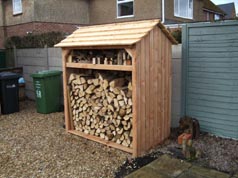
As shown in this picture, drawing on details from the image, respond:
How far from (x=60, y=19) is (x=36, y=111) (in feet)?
32.2

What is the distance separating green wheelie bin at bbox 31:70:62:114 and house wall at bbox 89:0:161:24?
28.0ft

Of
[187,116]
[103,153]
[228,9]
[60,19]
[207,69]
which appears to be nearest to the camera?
[103,153]

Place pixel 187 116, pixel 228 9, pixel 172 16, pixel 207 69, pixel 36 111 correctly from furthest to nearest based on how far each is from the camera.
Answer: pixel 228 9 → pixel 172 16 → pixel 36 111 → pixel 187 116 → pixel 207 69

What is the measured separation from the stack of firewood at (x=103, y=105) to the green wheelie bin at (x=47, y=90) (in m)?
1.70

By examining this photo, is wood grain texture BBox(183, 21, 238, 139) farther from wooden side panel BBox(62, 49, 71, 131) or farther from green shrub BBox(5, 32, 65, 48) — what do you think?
green shrub BBox(5, 32, 65, 48)

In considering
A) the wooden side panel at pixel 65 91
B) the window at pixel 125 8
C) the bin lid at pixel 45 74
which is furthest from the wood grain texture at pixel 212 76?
the window at pixel 125 8

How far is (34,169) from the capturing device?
375 centimetres

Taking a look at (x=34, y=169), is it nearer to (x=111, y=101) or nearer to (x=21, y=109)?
(x=111, y=101)

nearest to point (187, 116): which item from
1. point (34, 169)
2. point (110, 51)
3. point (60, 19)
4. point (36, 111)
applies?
point (110, 51)

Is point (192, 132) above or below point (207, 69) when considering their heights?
below

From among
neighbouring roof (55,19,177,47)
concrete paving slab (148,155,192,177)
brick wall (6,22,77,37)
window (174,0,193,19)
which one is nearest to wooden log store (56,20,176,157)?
neighbouring roof (55,19,177,47)

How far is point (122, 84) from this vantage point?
4.46m

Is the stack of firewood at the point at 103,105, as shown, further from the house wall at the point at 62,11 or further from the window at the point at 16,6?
the window at the point at 16,6

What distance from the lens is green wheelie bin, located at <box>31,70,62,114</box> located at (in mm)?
6602
